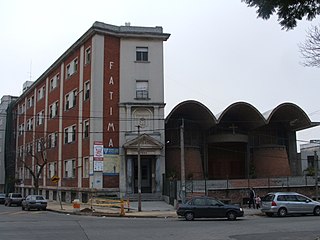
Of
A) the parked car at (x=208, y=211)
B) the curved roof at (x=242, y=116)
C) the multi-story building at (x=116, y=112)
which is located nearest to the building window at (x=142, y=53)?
the multi-story building at (x=116, y=112)

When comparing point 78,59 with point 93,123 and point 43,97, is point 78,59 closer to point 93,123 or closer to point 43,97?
point 93,123

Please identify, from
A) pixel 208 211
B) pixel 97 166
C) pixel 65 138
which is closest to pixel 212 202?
pixel 208 211

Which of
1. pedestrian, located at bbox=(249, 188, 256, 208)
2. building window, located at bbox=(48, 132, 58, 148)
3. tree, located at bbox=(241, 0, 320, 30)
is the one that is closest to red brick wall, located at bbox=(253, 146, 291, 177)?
pedestrian, located at bbox=(249, 188, 256, 208)

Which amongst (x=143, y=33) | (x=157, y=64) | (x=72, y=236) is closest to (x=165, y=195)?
(x=157, y=64)

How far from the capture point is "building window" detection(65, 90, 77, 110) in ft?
155

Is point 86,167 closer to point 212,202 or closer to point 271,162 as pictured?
point 212,202

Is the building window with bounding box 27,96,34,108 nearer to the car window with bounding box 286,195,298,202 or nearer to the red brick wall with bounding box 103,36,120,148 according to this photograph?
the red brick wall with bounding box 103,36,120,148

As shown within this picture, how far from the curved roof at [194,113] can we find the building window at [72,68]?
36.4 ft

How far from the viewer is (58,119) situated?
51.7 m

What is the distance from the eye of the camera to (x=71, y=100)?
4816 cm

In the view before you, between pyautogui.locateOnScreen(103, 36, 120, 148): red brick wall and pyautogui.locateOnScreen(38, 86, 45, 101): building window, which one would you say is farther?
pyautogui.locateOnScreen(38, 86, 45, 101): building window

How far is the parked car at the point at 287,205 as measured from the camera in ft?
95.3

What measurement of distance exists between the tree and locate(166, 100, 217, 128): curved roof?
35790 mm

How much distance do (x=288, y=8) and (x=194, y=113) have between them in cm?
3906
